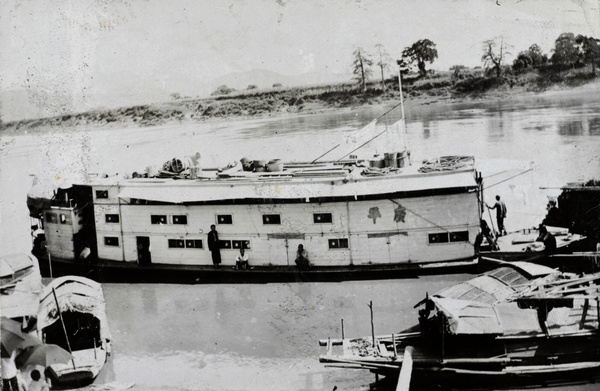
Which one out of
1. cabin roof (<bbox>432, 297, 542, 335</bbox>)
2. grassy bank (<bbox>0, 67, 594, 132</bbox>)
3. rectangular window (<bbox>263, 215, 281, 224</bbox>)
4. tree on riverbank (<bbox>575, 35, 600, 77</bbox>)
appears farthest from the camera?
rectangular window (<bbox>263, 215, 281, 224</bbox>)

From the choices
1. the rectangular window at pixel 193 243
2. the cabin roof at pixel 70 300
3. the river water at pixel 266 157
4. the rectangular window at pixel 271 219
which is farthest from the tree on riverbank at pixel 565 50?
the cabin roof at pixel 70 300

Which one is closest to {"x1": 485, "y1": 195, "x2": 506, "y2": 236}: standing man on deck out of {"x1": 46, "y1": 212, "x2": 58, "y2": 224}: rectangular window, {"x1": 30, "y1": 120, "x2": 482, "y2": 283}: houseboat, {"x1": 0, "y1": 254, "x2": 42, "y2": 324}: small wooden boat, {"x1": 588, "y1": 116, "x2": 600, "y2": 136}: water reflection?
{"x1": 30, "y1": 120, "x2": 482, "y2": 283}: houseboat

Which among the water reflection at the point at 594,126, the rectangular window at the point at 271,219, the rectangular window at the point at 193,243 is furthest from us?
the rectangular window at the point at 193,243

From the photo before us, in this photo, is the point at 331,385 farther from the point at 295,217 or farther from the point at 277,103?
the point at 277,103

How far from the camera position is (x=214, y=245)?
8.23m

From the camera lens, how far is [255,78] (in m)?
7.45

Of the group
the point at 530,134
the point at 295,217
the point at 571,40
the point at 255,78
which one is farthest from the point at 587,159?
the point at 255,78

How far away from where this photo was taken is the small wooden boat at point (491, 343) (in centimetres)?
571

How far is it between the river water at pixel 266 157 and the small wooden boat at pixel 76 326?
13.1 inches

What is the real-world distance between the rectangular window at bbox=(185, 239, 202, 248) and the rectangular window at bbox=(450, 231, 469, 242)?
4.20 meters

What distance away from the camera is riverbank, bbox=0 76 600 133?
7.28 metres

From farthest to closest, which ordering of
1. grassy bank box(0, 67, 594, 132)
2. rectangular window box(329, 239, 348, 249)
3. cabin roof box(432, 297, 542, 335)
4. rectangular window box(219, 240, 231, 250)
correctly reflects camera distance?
rectangular window box(219, 240, 231, 250) < rectangular window box(329, 239, 348, 249) < grassy bank box(0, 67, 594, 132) < cabin roof box(432, 297, 542, 335)

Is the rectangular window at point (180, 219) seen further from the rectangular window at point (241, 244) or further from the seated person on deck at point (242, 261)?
the seated person on deck at point (242, 261)

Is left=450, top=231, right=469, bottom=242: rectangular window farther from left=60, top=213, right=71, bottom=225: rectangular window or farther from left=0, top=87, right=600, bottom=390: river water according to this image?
left=60, top=213, right=71, bottom=225: rectangular window
